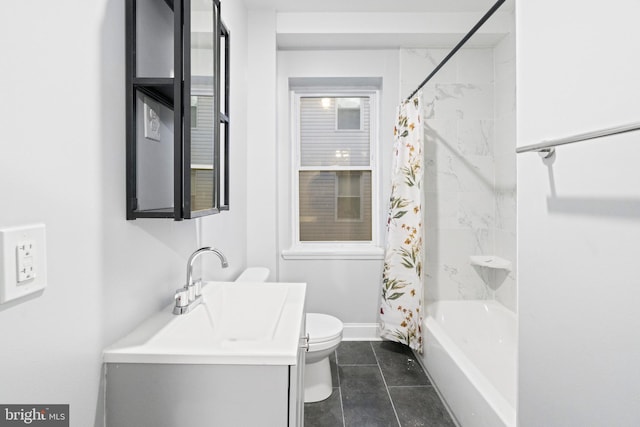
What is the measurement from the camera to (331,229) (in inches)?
117

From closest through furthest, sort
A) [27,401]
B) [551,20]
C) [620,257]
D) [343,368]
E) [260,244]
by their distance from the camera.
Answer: [27,401]
[620,257]
[551,20]
[343,368]
[260,244]

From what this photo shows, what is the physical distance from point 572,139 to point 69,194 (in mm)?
1179

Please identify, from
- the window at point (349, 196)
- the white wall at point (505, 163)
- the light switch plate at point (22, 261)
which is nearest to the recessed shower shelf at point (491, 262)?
the white wall at point (505, 163)

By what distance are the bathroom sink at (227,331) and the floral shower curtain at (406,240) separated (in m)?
1.21

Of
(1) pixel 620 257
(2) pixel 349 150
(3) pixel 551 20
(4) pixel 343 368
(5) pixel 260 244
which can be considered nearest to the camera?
(1) pixel 620 257

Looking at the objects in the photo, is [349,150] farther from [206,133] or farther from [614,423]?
[614,423]

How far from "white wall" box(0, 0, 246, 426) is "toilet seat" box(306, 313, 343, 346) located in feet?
3.35

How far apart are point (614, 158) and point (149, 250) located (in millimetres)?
1309

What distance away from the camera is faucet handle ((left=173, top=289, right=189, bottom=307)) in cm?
115

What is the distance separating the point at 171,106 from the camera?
1216 millimetres

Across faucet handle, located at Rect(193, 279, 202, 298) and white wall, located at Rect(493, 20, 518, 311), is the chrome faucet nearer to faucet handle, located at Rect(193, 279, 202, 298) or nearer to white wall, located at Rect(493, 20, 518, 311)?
faucet handle, located at Rect(193, 279, 202, 298)

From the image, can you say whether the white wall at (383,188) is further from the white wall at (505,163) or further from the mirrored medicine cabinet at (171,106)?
the mirrored medicine cabinet at (171,106)

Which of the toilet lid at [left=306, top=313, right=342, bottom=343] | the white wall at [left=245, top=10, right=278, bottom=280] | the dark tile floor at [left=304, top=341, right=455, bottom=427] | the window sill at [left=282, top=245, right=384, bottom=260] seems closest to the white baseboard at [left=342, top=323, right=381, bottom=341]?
the dark tile floor at [left=304, top=341, right=455, bottom=427]

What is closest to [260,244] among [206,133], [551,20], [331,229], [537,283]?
[331,229]
